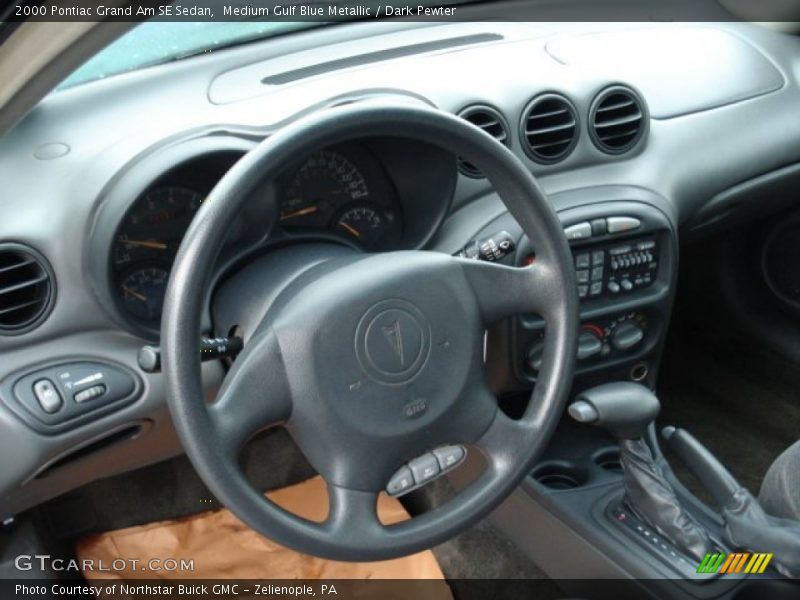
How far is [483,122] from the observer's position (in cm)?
170

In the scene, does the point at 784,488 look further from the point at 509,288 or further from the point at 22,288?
the point at 22,288

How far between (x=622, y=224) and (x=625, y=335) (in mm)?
212

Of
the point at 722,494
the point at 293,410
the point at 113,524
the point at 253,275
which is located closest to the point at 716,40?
the point at 722,494

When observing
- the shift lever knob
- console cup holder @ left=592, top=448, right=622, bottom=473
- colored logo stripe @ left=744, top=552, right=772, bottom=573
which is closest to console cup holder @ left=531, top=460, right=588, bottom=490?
console cup holder @ left=592, top=448, right=622, bottom=473

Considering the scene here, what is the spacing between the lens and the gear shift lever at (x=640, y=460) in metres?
1.52

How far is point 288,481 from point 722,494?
39.9 inches

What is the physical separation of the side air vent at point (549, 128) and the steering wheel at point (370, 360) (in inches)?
19.6

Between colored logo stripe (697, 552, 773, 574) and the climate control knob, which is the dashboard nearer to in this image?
the climate control knob

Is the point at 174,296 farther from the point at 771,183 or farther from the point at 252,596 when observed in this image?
the point at 771,183

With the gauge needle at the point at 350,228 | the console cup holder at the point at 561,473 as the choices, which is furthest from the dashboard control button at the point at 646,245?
the gauge needle at the point at 350,228

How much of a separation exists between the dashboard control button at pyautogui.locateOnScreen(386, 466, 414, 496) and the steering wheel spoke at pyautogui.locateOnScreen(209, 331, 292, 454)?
15 cm

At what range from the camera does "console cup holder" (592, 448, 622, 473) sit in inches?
72.8

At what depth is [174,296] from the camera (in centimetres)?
108

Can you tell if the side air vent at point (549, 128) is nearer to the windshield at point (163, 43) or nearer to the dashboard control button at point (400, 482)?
the windshield at point (163, 43)
